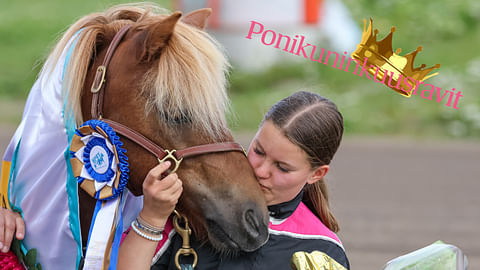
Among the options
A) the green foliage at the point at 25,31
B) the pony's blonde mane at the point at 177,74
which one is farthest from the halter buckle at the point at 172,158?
the green foliage at the point at 25,31

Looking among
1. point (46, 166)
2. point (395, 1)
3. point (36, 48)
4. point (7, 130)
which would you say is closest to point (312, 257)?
point (46, 166)

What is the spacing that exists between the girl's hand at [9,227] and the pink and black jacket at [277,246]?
0.49 meters

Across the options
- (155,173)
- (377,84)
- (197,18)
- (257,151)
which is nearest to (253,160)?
(257,151)

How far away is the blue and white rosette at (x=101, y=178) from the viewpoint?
6.64 feet

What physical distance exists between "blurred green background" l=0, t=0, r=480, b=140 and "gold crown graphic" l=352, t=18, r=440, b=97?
692 cm

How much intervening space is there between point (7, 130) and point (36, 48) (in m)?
4.66

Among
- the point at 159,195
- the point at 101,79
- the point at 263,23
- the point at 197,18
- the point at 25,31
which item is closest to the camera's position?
the point at 159,195

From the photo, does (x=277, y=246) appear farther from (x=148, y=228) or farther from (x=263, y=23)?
(x=263, y=23)

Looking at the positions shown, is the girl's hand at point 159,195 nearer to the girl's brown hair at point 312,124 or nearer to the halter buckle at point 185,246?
the halter buckle at point 185,246

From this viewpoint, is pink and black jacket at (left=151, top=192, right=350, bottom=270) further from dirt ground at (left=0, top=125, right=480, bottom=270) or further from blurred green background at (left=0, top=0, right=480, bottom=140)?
blurred green background at (left=0, top=0, right=480, bottom=140)

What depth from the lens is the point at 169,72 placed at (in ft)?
6.64

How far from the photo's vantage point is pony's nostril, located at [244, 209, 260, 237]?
1934 mm

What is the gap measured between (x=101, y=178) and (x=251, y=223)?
0.53 m

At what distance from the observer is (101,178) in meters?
2.09
